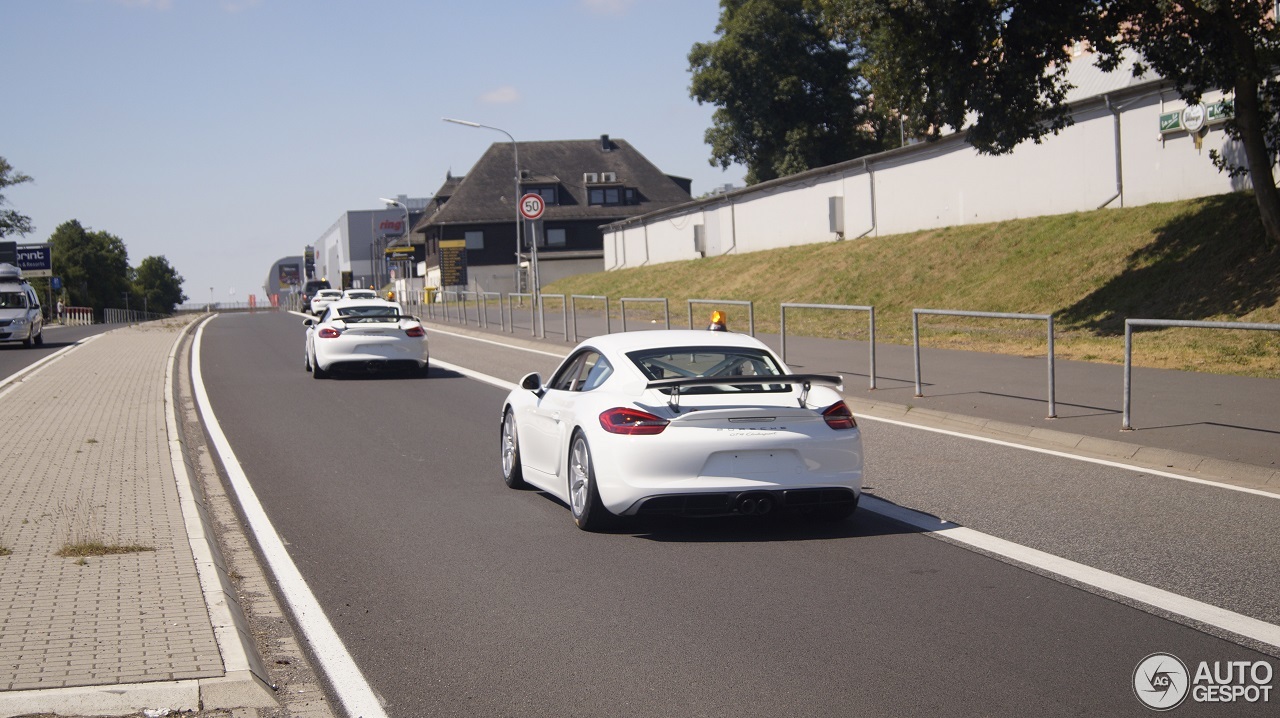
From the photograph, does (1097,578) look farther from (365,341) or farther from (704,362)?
(365,341)

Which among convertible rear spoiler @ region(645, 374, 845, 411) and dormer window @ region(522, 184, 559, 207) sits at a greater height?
dormer window @ region(522, 184, 559, 207)

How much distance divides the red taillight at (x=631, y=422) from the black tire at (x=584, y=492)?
280 mm

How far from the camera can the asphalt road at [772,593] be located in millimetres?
5023

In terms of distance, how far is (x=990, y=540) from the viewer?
25.3ft

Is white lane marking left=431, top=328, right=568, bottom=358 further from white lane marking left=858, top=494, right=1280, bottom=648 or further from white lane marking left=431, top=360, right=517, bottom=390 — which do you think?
white lane marking left=858, top=494, right=1280, bottom=648

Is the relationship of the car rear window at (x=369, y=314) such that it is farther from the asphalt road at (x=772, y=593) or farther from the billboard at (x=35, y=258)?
the billboard at (x=35, y=258)

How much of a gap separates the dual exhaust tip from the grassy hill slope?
1053 centimetres

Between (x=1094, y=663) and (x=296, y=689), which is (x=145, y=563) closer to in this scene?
(x=296, y=689)

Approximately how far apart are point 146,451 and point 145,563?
17.8 ft

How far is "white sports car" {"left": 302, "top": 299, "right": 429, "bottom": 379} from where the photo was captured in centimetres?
2156

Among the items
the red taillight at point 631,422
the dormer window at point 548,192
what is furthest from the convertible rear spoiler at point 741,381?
the dormer window at point 548,192

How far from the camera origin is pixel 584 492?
8367 mm

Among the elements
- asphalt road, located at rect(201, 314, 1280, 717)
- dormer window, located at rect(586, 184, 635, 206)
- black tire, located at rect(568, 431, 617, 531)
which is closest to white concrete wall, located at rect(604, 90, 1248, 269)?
asphalt road, located at rect(201, 314, 1280, 717)

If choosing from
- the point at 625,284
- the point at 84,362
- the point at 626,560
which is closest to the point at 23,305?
the point at 84,362
